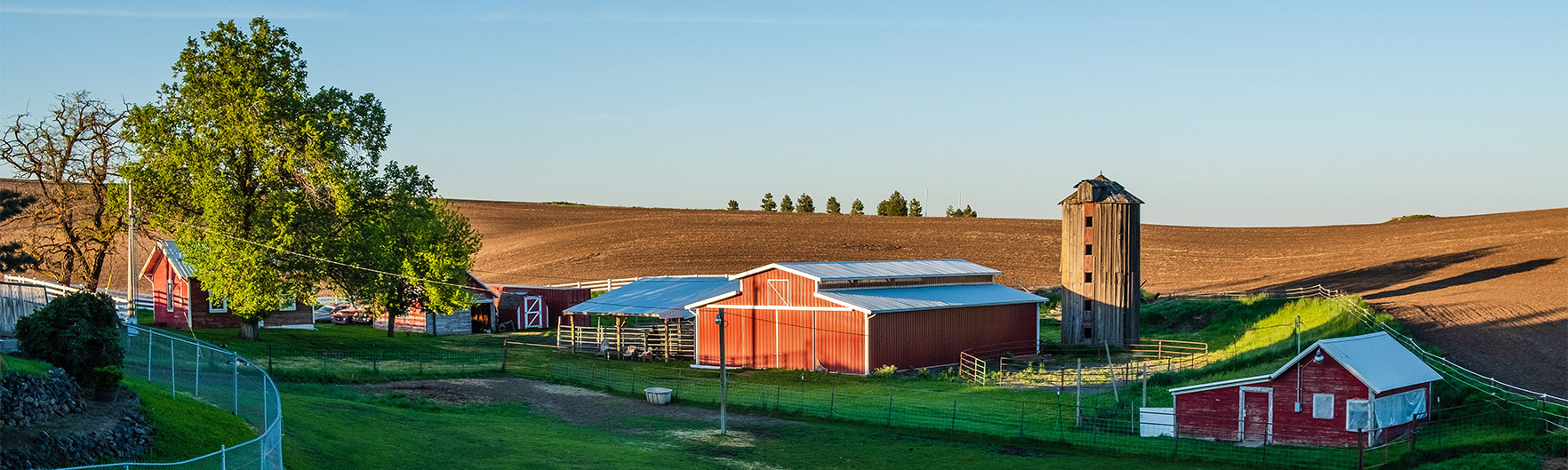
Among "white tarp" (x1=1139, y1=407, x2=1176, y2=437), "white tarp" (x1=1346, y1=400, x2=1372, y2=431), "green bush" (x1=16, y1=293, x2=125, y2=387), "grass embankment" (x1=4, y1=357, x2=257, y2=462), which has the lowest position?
"white tarp" (x1=1139, y1=407, x2=1176, y2=437)

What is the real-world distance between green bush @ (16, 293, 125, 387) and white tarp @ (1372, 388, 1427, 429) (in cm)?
2602

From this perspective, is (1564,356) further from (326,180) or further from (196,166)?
(196,166)

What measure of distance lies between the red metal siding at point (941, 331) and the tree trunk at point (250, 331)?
23.8m

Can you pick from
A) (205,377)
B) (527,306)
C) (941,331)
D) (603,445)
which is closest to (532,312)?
(527,306)

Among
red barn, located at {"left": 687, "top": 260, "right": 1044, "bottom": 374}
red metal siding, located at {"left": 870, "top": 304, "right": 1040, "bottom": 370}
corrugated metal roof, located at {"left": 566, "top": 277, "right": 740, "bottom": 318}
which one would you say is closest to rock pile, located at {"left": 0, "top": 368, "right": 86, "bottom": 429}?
red barn, located at {"left": 687, "top": 260, "right": 1044, "bottom": 374}

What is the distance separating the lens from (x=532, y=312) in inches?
2603

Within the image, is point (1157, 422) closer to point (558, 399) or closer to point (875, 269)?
point (558, 399)

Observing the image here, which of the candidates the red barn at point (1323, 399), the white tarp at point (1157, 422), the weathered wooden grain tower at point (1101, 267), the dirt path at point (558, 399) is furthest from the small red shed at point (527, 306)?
the red barn at point (1323, 399)

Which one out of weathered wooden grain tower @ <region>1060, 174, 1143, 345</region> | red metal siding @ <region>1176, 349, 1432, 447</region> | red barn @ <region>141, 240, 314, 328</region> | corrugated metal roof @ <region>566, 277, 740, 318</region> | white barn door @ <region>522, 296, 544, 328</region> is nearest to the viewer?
red metal siding @ <region>1176, 349, 1432, 447</region>

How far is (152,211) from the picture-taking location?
140 ft

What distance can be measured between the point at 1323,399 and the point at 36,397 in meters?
26.0

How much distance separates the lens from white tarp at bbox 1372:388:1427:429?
26859 millimetres

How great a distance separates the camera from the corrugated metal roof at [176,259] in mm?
51188

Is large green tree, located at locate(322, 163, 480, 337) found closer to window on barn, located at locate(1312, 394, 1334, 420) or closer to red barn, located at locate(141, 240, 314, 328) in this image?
red barn, located at locate(141, 240, 314, 328)
